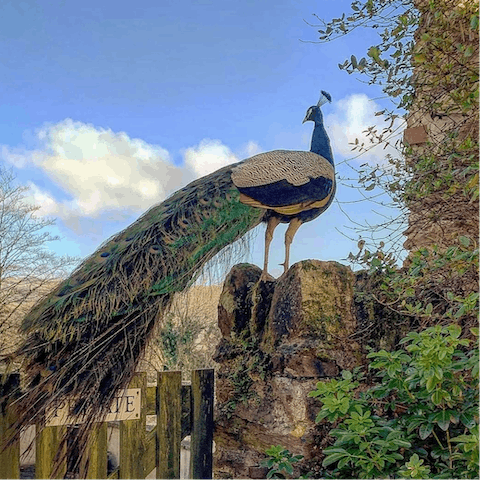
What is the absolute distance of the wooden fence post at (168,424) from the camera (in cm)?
279

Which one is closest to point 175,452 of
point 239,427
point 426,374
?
point 239,427

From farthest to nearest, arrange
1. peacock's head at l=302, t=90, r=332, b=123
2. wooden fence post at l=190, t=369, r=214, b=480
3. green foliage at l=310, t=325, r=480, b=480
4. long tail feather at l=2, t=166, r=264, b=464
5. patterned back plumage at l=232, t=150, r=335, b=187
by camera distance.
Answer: peacock's head at l=302, t=90, r=332, b=123, patterned back plumage at l=232, t=150, r=335, b=187, wooden fence post at l=190, t=369, r=214, b=480, long tail feather at l=2, t=166, r=264, b=464, green foliage at l=310, t=325, r=480, b=480

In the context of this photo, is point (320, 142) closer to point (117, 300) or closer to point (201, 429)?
point (117, 300)

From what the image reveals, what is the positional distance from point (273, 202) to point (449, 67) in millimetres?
1323

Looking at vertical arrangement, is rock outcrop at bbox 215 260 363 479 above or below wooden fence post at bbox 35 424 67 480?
above

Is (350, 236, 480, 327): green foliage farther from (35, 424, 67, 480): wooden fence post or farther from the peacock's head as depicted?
(35, 424, 67, 480): wooden fence post

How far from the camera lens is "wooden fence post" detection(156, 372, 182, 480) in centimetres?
279

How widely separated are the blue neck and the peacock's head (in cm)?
2

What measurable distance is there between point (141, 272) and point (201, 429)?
3.05 feet

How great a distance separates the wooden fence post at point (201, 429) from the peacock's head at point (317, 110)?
2.04 m

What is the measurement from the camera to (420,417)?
2.02 m

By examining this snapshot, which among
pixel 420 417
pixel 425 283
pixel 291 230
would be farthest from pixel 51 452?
pixel 425 283

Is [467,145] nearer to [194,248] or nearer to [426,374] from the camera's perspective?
[426,374]

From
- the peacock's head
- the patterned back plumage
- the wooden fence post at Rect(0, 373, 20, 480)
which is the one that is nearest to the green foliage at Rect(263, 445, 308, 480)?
the wooden fence post at Rect(0, 373, 20, 480)
